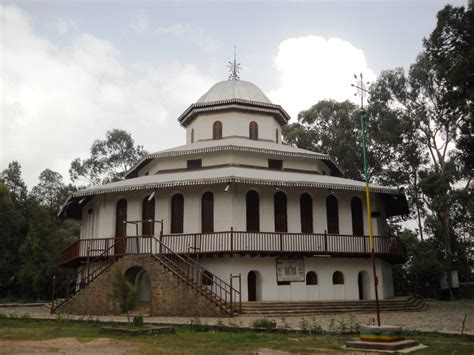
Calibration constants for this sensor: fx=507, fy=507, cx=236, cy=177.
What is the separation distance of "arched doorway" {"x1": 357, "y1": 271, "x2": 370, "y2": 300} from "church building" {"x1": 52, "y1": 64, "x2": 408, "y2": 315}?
0.05 m

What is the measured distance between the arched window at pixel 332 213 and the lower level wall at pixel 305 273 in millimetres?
1760

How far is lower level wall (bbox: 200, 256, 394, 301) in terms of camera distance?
2273 centimetres

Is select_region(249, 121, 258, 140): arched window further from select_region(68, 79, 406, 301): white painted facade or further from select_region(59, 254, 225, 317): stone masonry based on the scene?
select_region(59, 254, 225, 317): stone masonry

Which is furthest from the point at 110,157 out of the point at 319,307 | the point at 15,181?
the point at 319,307

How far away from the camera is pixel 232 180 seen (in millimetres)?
22109

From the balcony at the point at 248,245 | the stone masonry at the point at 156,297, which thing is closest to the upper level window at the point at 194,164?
the balcony at the point at 248,245

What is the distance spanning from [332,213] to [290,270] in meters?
4.12

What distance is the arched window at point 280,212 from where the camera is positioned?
24.5 metres

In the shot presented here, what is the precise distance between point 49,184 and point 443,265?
42364 millimetres

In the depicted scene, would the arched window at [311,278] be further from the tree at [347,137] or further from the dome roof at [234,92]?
the tree at [347,137]

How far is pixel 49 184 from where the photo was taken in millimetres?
57969

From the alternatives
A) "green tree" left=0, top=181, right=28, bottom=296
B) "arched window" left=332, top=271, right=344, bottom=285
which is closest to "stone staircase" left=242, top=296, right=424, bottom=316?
"arched window" left=332, top=271, right=344, bottom=285

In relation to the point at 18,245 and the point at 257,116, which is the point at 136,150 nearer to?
the point at 18,245

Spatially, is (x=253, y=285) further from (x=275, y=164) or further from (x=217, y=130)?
(x=217, y=130)
